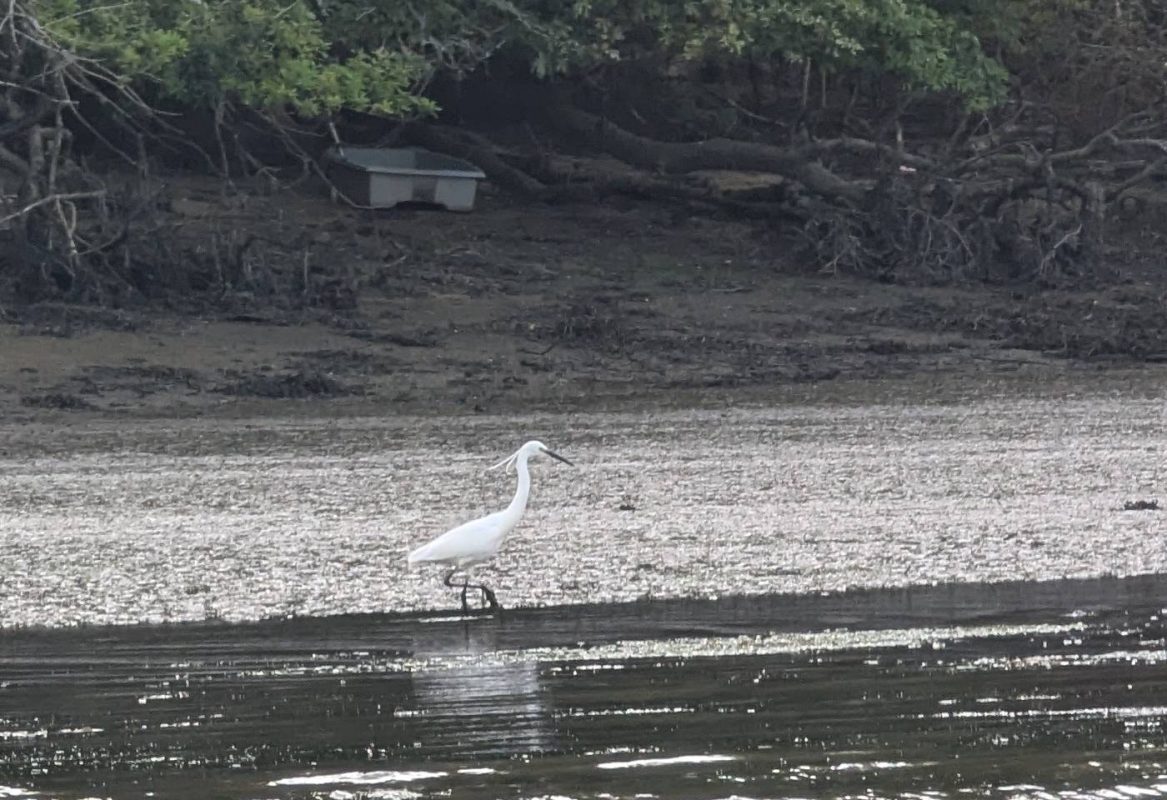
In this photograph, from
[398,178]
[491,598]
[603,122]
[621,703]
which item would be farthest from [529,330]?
[621,703]

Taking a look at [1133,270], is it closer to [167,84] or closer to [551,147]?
[551,147]

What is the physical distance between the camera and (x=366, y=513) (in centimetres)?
1020

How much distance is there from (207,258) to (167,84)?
4.23ft

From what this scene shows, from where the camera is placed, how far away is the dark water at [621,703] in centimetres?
553

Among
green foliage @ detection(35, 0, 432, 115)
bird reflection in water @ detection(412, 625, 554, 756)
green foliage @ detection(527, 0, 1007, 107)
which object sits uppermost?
green foliage @ detection(527, 0, 1007, 107)

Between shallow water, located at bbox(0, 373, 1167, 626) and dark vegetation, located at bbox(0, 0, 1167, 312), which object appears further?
dark vegetation, located at bbox(0, 0, 1167, 312)

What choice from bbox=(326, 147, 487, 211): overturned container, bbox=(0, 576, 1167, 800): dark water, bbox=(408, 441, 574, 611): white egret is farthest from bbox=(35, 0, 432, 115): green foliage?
bbox=(0, 576, 1167, 800): dark water

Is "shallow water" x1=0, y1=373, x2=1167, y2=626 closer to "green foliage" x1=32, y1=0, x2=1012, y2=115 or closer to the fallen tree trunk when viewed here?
"green foliage" x1=32, y1=0, x2=1012, y2=115

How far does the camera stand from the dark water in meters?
5.53

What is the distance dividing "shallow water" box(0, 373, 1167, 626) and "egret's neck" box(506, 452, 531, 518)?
11.4 inches

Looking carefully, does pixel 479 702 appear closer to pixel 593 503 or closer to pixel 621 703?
pixel 621 703

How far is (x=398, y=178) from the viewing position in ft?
61.6

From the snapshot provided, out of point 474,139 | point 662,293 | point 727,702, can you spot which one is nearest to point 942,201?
point 662,293

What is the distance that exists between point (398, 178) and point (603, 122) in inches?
105
